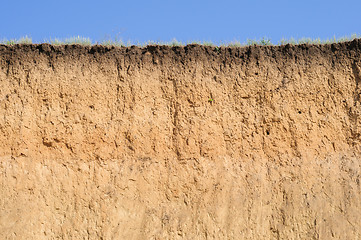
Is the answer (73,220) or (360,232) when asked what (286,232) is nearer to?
(360,232)

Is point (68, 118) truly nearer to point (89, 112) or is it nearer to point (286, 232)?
point (89, 112)

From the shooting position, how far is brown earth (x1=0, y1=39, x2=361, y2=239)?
25.5 ft

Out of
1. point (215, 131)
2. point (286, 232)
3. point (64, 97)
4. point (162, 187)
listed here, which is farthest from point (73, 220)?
point (286, 232)

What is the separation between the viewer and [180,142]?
8180 mm

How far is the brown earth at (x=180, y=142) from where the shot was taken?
7766 millimetres

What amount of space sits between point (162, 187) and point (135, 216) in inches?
28.9

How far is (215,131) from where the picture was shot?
8266 millimetres

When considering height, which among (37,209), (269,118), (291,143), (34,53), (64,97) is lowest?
(37,209)

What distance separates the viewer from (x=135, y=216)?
7.78 metres

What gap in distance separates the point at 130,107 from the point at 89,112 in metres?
0.81

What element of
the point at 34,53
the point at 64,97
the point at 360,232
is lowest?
the point at 360,232

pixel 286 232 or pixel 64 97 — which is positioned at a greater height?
pixel 64 97

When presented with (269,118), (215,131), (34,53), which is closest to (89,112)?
(34,53)

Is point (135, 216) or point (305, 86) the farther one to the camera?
point (305, 86)
